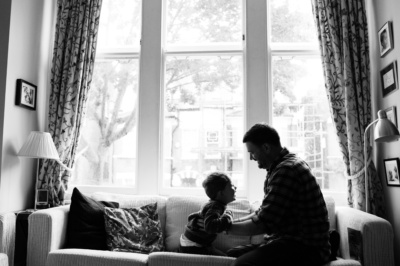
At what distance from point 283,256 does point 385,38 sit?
205 cm

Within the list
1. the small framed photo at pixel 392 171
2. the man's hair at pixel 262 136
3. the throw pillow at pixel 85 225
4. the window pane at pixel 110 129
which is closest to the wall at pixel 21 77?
the window pane at pixel 110 129

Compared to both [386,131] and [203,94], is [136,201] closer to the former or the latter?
[203,94]

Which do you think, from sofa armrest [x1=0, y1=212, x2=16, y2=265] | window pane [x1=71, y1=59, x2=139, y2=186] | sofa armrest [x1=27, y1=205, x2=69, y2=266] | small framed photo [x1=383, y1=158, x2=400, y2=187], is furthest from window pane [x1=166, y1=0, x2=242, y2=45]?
sofa armrest [x1=0, y1=212, x2=16, y2=265]

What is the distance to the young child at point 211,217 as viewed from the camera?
6.72 feet

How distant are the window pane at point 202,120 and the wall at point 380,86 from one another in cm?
121

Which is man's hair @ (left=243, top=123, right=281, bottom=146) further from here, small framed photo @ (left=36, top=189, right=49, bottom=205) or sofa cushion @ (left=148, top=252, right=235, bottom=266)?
small framed photo @ (left=36, top=189, right=49, bottom=205)

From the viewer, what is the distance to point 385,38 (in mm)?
2881

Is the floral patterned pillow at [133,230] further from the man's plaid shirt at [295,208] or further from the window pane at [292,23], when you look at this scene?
the window pane at [292,23]

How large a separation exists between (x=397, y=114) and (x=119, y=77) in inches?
104

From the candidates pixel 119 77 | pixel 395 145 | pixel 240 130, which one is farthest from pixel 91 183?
pixel 395 145

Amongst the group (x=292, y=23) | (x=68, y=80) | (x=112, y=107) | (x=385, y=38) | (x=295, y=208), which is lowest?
(x=295, y=208)

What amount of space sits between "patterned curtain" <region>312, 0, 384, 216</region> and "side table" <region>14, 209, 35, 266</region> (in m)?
2.80

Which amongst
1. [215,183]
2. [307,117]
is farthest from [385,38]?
[215,183]

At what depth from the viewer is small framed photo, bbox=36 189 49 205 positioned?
3289mm
